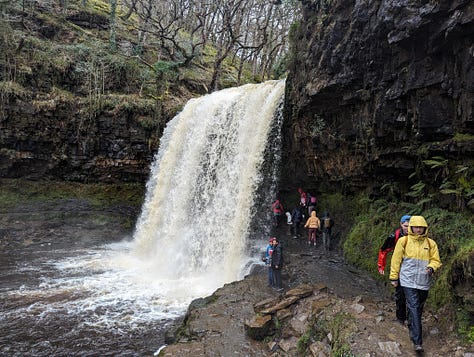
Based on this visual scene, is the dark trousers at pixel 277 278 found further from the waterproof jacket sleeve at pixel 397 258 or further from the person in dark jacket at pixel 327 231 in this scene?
the waterproof jacket sleeve at pixel 397 258

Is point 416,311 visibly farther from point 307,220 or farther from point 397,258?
point 307,220

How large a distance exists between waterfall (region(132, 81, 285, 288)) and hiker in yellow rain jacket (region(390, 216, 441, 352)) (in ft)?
21.8

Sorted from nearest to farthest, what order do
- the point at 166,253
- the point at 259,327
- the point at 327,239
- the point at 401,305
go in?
the point at 401,305
the point at 259,327
the point at 327,239
the point at 166,253

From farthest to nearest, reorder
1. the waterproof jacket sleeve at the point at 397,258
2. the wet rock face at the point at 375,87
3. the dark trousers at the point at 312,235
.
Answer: the dark trousers at the point at 312,235 → the wet rock face at the point at 375,87 → the waterproof jacket sleeve at the point at 397,258

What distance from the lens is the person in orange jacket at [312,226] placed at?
11875mm

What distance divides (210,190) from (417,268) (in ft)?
33.8

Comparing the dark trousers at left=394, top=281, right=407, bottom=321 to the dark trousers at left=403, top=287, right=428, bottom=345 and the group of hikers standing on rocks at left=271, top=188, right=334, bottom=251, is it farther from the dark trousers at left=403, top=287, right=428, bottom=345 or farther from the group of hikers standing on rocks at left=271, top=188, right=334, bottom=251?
the group of hikers standing on rocks at left=271, top=188, right=334, bottom=251

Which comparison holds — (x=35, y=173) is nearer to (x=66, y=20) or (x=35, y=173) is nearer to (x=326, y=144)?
(x=66, y=20)

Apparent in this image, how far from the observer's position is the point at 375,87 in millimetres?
9984

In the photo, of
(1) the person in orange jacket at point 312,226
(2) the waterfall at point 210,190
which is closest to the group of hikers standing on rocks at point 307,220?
(1) the person in orange jacket at point 312,226

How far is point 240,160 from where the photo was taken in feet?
45.8

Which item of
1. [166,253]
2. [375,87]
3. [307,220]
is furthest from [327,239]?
[166,253]

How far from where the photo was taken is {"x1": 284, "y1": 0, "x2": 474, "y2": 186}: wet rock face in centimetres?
766

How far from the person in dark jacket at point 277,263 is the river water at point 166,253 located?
192 cm
